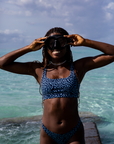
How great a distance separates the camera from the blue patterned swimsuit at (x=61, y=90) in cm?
280

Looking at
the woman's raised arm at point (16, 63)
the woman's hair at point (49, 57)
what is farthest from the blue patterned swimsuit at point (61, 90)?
the woman's raised arm at point (16, 63)

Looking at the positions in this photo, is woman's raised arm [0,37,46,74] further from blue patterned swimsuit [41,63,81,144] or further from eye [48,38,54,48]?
blue patterned swimsuit [41,63,81,144]

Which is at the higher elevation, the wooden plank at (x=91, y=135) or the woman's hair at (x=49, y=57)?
the woman's hair at (x=49, y=57)

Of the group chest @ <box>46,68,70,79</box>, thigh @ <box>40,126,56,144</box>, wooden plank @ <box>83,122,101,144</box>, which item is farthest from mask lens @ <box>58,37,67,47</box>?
wooden plank @ <box>83,122,101,144</box>

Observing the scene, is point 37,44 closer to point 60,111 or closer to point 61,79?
point 61,79

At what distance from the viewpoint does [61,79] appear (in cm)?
285

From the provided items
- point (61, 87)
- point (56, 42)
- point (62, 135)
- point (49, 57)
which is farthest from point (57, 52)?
point (62, 135)

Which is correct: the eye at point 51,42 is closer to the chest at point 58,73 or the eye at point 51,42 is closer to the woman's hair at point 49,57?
the woman's hair at point 49,57

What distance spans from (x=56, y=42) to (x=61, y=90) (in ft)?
2.09

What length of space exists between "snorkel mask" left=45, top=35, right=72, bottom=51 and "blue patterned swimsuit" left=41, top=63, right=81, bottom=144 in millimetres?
373

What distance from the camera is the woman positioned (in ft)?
9.28

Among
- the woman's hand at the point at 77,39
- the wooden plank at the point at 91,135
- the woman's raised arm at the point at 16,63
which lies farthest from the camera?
the wooden plank at the point at 91,135

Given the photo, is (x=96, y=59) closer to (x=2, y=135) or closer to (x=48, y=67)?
(x=48, y=67)

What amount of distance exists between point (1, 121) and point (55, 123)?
435cm
